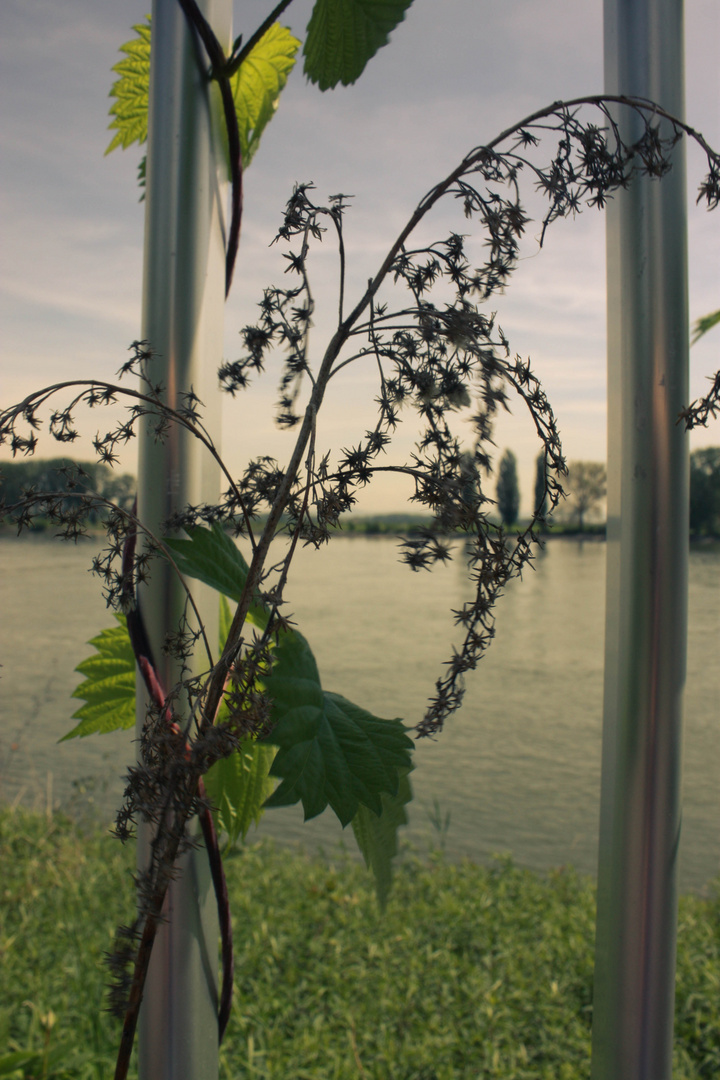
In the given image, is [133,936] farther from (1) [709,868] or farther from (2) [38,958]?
(1) [709,868]

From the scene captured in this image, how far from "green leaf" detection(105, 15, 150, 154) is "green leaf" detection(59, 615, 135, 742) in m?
0.51

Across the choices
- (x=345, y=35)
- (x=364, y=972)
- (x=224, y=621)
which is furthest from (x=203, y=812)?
(x=364, y=972)

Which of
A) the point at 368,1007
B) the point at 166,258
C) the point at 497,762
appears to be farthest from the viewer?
the point at 497,762

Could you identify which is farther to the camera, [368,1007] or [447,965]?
[447,965]

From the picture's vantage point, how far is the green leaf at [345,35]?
0.58 m

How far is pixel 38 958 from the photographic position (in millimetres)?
1773

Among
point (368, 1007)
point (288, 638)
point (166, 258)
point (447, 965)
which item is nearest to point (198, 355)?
point (166, 258)

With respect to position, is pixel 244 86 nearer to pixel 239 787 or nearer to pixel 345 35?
pixel 345 35

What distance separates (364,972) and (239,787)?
1385 millimetres

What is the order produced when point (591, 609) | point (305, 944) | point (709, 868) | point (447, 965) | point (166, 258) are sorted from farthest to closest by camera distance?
point (591, 609) → point (709, 868) → point (305, 944) → point (447, 965) → point (166, 258)

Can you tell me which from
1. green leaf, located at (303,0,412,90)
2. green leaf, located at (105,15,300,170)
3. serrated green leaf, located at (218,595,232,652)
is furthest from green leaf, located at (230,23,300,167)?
serrated green leaf, located at (218,595,232,652)

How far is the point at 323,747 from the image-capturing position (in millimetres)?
492

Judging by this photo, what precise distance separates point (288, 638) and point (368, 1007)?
4.71 feet

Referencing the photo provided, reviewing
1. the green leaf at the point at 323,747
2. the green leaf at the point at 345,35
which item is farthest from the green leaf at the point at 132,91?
the green leaf at the point at 323,747
